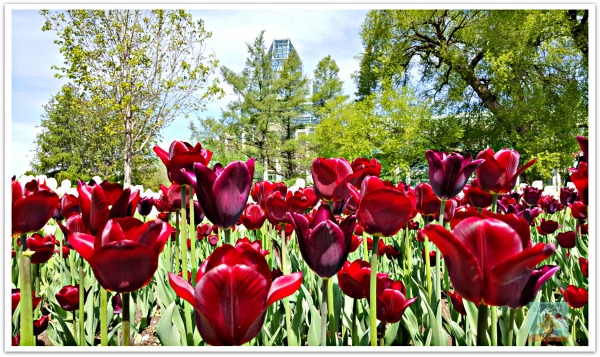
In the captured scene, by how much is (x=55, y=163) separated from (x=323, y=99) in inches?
595

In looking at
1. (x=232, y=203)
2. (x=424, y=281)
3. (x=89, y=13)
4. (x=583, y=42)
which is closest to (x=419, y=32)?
(x=583, y=42)

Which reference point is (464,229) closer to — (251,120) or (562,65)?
(562,65)

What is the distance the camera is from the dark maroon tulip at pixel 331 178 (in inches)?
50.4

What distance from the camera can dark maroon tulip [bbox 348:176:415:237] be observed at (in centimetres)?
83

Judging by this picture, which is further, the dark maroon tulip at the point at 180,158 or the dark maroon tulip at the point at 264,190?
the dark maroon tulip at the point at 264,190

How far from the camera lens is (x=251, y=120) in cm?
2719

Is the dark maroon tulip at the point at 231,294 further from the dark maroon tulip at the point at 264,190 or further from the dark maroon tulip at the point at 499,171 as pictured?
the dark maroon tulip at the point at 264,190

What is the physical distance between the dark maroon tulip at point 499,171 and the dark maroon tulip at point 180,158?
0.82 meters

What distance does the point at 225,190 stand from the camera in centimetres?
84

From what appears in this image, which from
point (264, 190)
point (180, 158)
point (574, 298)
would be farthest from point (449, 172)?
point (264, 190)

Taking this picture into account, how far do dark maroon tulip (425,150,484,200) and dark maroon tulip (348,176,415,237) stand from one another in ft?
1.22

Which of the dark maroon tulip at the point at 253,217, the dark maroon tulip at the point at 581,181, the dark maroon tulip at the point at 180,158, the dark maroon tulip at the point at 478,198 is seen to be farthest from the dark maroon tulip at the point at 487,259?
the dark maroon tulip at the point at 253,217

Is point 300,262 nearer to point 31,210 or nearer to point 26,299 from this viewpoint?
point 31,210

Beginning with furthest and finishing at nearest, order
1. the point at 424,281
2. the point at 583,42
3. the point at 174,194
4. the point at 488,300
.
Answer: the point at 583,42
the point at 424,281
the point at 174,194
the point at 488,300
